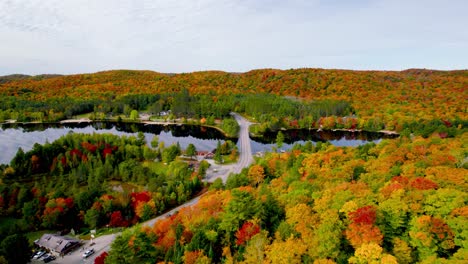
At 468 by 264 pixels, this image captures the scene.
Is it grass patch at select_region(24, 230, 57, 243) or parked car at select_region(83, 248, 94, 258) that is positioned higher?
parked car at select_region(83, 248, 94, 258)

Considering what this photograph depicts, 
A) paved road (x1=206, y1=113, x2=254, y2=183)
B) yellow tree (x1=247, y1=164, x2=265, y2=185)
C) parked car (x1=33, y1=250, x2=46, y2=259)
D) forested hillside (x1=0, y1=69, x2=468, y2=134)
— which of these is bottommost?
parked car (x1=33, y1=250, x2=46, y2=259)

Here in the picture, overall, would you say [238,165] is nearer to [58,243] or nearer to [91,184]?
[91,184]

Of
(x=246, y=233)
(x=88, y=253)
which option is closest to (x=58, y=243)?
(x=88, y=253)

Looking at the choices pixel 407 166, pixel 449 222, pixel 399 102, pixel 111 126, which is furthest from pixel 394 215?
pixel 399 102

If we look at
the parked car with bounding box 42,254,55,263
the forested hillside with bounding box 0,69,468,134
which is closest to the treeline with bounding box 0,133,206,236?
the parked car with bounding box 42,254,55,263

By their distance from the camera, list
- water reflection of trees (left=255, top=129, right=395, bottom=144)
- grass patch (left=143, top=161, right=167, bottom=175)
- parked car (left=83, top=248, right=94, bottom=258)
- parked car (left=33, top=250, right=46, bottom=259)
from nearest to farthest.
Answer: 1. parked car (left=83, top=248, right=94, bottom=258)
2. parked car (left=33, top=250, right=46, bottom=259)
3. grass patch (left=143, top=161, right=167, bottom=175)
4. water reflection of trees (left=255, top=129, right=395, bottom=144)

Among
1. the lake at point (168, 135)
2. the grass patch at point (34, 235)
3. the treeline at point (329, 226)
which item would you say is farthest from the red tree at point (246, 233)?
the lake at point (168, 135)

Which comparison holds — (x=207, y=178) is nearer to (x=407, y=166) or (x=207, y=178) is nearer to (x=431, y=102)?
(x=407, y=166)

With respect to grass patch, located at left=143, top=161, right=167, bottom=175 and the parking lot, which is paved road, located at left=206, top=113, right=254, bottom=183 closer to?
grass patch, located at left=143, top=161, right=167, bottom=175
